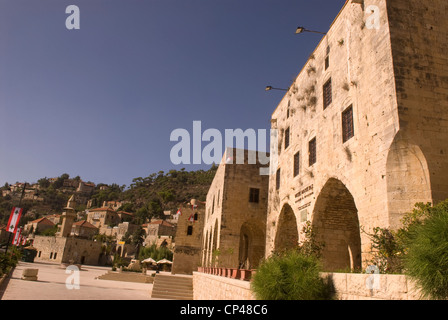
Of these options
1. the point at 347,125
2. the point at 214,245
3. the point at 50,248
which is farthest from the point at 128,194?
the point at 347,125

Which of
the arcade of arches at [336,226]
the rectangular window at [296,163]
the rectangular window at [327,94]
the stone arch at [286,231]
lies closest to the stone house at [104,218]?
the stone arch at [286,231]

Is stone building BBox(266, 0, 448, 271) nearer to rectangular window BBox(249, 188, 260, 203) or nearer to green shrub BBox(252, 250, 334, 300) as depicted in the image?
green shrub BBox(252, 250, 334, 300)

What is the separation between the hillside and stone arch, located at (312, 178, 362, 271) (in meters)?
87.9

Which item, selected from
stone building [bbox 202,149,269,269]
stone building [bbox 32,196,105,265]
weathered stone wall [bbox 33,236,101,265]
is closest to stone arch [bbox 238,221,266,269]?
stone building [bbox 202,149,269,269]

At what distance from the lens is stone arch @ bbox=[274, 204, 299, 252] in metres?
15.5

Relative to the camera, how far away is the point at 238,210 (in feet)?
70.3

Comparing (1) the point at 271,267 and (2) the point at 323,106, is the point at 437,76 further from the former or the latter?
(1) the point at 271,267

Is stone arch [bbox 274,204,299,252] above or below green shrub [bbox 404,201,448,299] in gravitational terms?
above

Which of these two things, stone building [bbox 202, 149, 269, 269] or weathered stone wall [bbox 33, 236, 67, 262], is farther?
weathered stone wall [bbox 33, 236, 67, 262]

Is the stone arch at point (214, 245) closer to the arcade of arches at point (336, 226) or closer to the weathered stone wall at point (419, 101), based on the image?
the arcade of arches at point (336, 226)

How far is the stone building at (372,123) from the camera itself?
25.8ft

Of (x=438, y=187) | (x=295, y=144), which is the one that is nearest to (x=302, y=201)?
(x=295, y=144)

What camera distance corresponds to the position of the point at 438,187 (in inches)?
300

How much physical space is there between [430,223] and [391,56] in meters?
5.90
